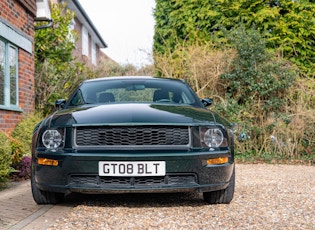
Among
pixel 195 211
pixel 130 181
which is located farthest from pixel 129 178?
pixel 195 211

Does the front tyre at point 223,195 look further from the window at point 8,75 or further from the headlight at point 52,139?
the window at point 8,75

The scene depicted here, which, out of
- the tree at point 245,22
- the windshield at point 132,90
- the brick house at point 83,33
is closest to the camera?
the windshield at point 132,90

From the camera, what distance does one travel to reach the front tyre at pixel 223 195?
512 cm

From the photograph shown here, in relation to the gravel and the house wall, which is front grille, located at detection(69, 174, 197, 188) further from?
the house wall

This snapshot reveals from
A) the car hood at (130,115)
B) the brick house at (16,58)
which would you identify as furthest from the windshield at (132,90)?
the brick house at (16,58)

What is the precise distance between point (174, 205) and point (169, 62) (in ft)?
27.8

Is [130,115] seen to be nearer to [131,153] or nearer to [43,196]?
[131,153]

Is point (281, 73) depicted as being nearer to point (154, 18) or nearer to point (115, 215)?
point (154, 18)

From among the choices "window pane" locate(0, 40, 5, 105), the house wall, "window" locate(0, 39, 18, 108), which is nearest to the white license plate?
the house wall

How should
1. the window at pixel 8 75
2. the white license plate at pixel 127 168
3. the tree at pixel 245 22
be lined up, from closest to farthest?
1. the white license plate at pixel 127 168
2. the window at pixel 8 75
3. the tree at pixel 245 22

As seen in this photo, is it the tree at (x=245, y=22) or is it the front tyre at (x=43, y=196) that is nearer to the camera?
the front tyre at (x=43, y=196)

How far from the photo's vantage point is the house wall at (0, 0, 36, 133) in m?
9.47

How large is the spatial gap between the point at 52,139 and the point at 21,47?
619cm

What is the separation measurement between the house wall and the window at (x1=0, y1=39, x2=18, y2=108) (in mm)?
133
